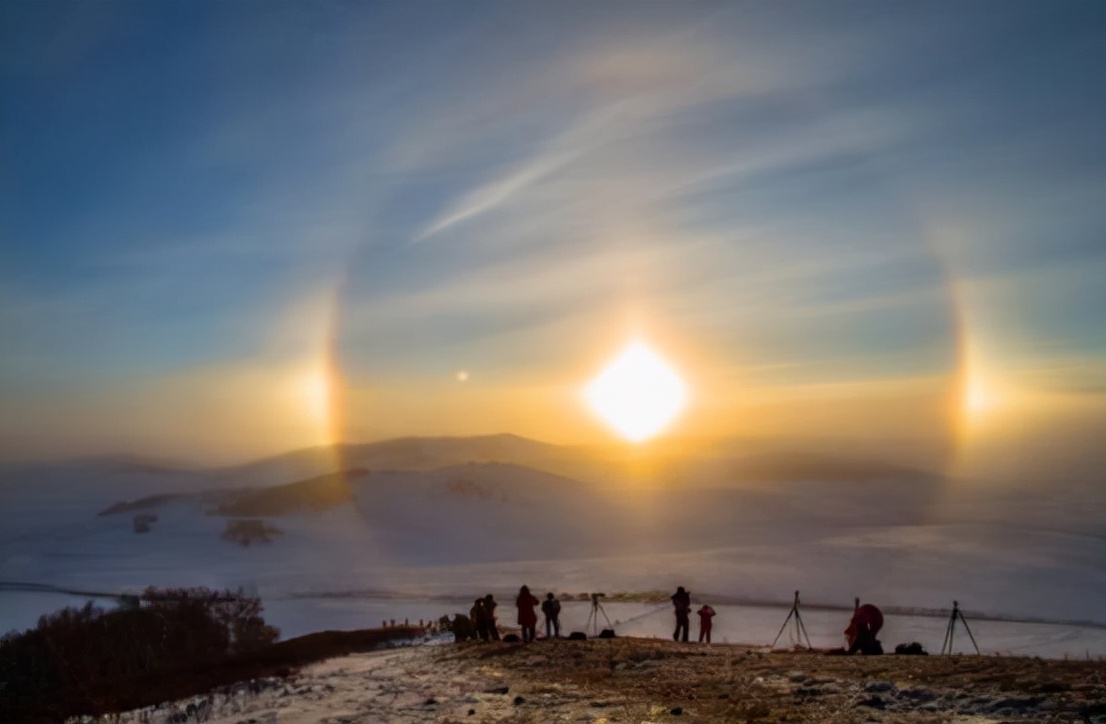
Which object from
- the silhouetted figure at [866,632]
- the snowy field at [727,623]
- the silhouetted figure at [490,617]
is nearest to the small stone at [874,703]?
the silhouetted figure at [866,632]

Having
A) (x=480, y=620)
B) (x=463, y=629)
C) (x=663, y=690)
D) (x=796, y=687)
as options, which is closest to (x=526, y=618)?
(x=480, y=620)

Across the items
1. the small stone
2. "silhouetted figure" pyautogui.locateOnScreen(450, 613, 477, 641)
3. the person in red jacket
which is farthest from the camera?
"silhouetted figure" pyautogui.locateOnScreen(450, 613, 477, 641)

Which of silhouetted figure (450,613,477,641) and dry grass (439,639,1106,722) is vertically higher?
dry grass (439,639,1106,722)

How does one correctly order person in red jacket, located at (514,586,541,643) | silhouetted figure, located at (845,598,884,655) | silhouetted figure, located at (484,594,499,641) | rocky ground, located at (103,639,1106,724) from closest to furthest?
rocky ground, located at (103,639,1106,724) → silhouetted figure, located at (845,598,884,655) → person in red jacket, located at (514,586,541,643) → silhouetted figure, located at (484,594,499,641)

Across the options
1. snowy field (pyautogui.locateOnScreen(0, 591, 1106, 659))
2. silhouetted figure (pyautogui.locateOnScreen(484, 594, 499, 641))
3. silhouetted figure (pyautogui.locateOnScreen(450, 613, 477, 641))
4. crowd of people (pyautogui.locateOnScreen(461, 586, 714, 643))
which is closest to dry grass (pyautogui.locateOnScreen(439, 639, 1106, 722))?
crowd of people (pyautogui.locateOnScreen(461, 586, 714, 643))

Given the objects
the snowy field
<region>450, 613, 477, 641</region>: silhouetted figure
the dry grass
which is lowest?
the snowy field

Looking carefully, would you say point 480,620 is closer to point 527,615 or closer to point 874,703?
point 527,615

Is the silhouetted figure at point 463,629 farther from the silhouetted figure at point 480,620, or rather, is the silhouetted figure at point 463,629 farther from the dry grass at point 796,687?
the dry grass at point 796,687

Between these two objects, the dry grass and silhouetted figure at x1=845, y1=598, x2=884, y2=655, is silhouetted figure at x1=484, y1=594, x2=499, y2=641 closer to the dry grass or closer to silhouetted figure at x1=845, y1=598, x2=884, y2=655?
the dry grass
